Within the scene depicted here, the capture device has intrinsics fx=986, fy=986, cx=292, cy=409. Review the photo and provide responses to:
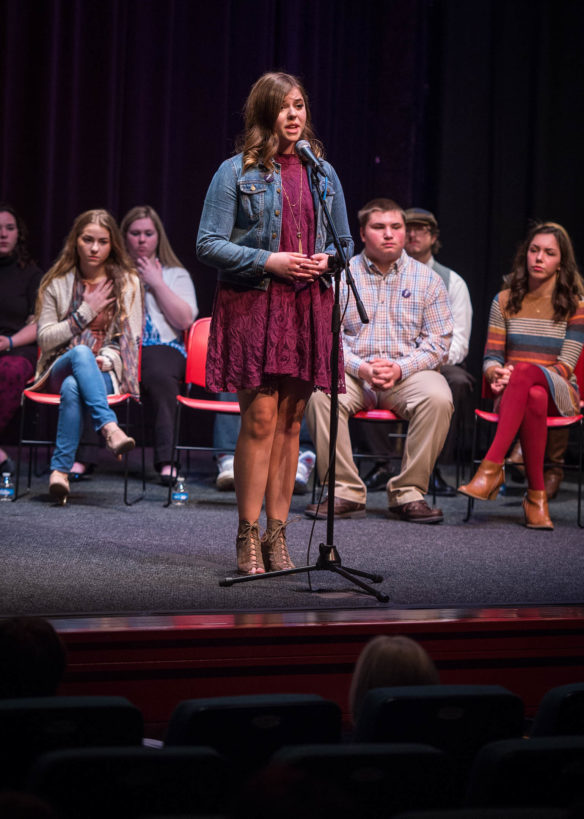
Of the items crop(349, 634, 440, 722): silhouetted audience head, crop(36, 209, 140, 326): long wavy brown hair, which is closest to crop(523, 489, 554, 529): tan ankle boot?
crop(36, 209, 140, 326): long wavy brown hair

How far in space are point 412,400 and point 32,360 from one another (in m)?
1.85

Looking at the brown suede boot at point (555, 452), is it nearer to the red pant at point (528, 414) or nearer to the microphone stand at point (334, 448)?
the red pant at point (528, 414)

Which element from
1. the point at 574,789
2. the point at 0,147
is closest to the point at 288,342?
the point at 574,789

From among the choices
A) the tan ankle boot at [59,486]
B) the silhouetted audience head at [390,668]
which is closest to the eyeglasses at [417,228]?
the tan ankle boot at [59,486]

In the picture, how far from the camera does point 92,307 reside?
4246mm

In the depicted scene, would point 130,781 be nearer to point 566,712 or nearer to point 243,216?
point 566,712

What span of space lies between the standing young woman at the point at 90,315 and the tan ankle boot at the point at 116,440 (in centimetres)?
15

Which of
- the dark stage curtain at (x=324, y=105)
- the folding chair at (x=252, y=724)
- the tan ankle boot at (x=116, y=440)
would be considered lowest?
the folding chair at (x=252, y=724)

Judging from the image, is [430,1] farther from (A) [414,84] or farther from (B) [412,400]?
(B) [412,400]

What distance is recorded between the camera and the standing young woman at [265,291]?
8.48 ft

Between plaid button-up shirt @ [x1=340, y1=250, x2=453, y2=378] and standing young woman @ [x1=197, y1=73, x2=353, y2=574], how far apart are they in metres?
1.27

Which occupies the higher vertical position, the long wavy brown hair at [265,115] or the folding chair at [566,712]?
the long wavy brown hair at [265,115]

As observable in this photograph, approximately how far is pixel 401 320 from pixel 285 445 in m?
1.43

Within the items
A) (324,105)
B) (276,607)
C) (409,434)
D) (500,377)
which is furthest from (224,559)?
(324,105)
